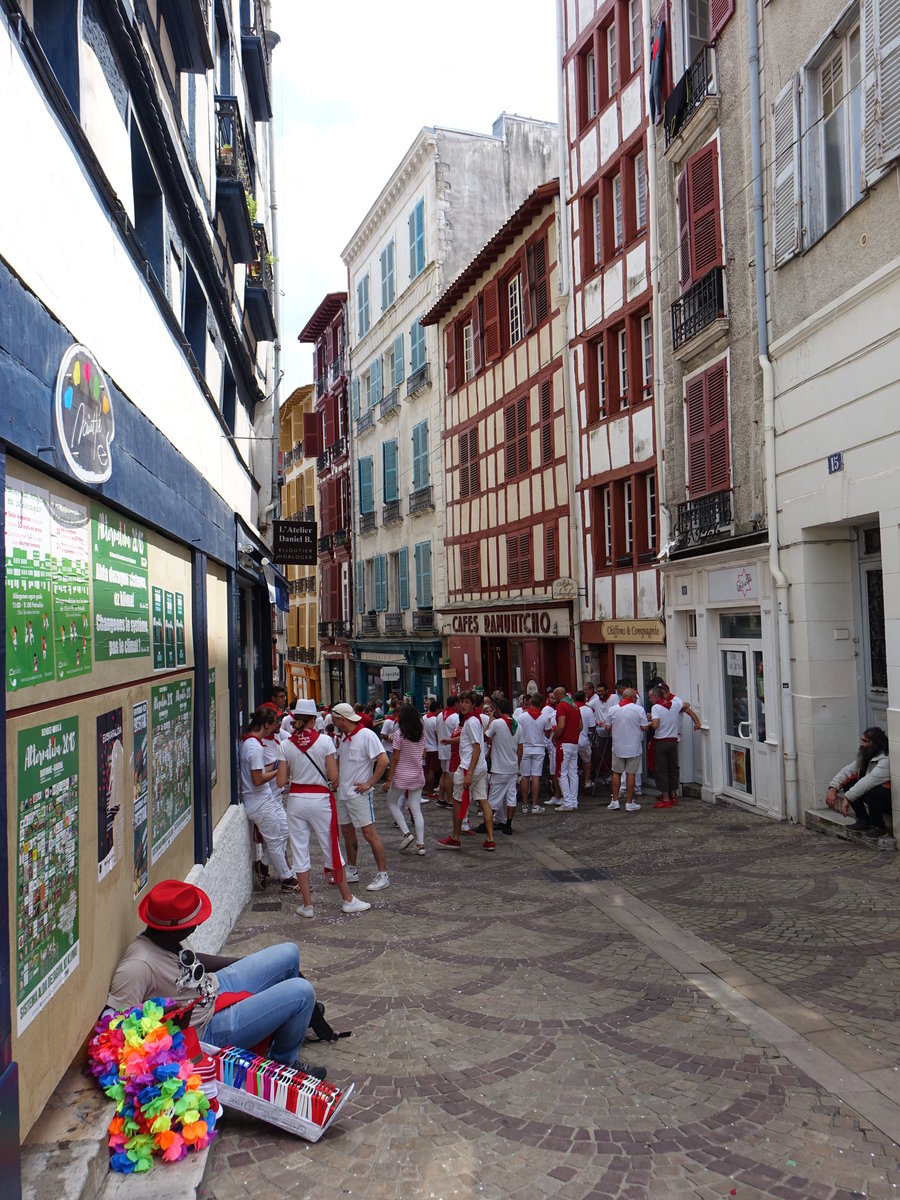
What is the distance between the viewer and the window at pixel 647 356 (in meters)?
17.3

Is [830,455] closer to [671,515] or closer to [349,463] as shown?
[671,515]

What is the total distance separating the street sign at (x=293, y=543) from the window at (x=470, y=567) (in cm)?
903

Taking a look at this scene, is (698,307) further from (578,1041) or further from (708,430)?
(578,1041)

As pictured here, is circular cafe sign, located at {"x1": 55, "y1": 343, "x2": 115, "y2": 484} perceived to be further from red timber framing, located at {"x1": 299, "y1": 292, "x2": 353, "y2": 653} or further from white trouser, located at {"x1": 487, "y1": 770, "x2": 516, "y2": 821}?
red timber framing, located at {"x1": 299, "y1": 292, "x2": 353, "y2": 653}

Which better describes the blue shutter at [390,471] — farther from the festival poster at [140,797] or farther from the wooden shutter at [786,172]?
the festival poster at [140,797]

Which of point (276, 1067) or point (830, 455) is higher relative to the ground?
point (830, 455)

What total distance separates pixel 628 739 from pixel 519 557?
33.7ft

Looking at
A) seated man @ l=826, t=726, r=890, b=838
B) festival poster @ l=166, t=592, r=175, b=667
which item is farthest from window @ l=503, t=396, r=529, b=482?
festival poster @ l=166, t=592, r=175, b=667

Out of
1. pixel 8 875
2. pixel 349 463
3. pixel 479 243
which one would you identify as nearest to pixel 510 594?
pixel 479 243

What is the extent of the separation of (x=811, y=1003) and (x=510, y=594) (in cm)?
1862

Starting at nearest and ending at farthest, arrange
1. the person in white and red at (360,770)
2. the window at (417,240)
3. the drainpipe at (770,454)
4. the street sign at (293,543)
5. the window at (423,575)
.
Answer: the person in white and red at (360,770)
the drainpipe at (770,454)
the street sign at (293,543)
the window at (423,575)
the window at (417,240)

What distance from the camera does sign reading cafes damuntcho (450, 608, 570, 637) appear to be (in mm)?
20922

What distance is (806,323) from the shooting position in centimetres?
1143

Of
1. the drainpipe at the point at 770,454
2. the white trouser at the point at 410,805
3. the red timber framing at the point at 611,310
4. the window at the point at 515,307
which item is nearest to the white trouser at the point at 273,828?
the white trouser at the point at 410,805
